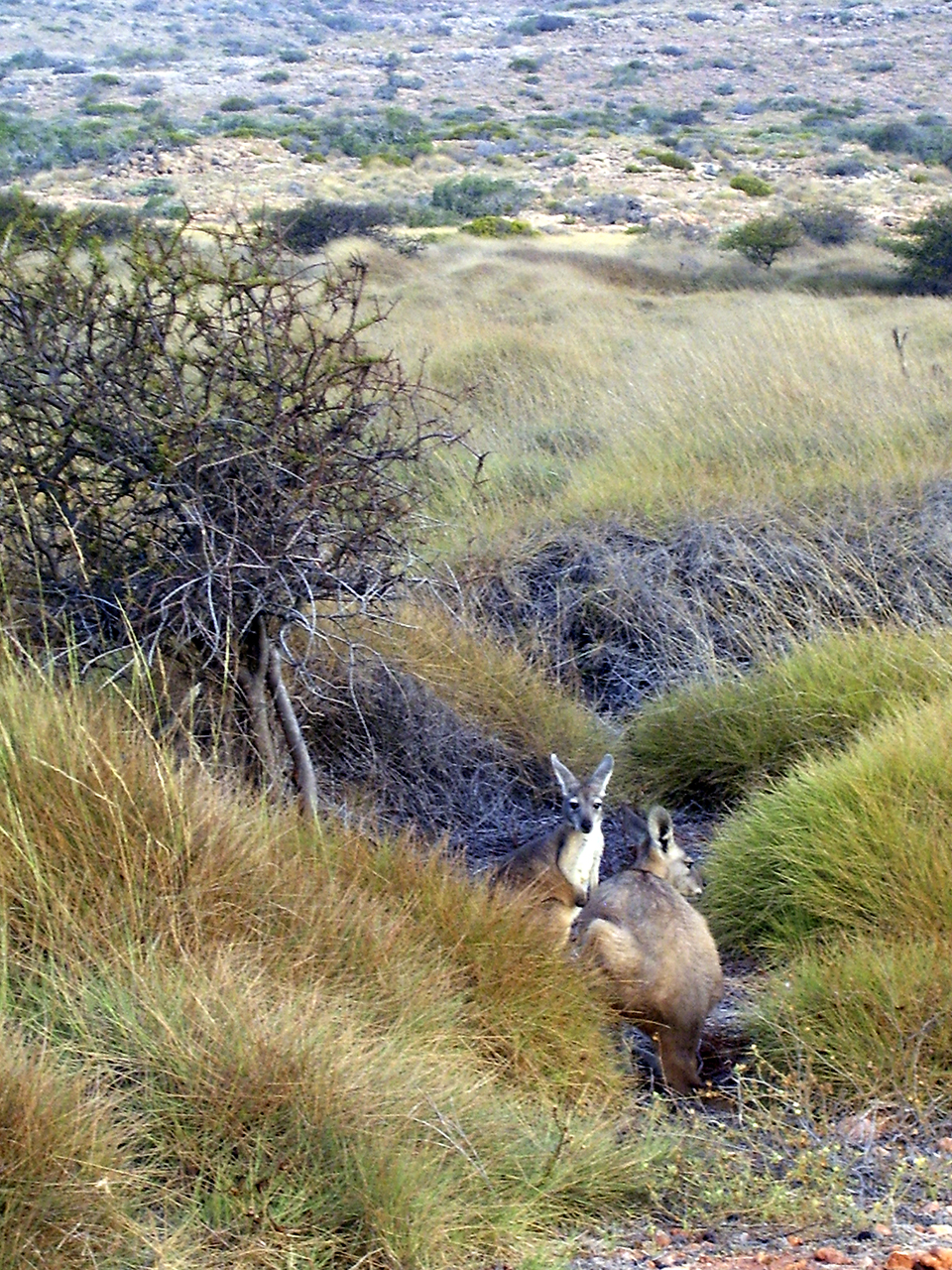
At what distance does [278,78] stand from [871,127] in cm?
2791

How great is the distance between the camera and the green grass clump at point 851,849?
15.7 ft

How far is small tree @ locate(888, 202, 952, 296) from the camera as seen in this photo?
21.3 metres

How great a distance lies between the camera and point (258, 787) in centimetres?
544

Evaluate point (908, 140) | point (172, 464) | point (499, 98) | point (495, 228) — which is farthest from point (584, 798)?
point (499, 98)

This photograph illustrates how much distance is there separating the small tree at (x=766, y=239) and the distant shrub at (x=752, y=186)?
1309 cm

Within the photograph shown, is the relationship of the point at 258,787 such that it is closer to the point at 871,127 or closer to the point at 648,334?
the point at 648,334

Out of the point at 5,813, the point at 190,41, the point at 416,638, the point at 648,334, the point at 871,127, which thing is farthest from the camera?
the point at 190,41

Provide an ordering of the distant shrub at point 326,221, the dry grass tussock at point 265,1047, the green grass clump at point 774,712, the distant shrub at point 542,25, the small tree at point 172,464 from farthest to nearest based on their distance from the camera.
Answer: the distant shrub at point 542,25
the distant shrub at point 326,221
the green grass clump at point 774,712
the small tree at point 172,464
the dry grass tussock at point 265,1047

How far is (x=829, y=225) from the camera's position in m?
27.6

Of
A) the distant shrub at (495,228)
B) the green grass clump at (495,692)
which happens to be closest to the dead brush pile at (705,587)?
the green grass clump at (495,692)

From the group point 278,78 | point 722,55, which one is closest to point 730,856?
point 278,78

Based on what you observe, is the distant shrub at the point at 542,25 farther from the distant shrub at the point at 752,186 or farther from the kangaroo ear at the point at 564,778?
the kangaroo ear at the point at 564,778

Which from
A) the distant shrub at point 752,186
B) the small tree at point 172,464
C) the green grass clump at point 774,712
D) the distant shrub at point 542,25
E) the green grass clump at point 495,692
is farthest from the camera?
the distant shrub at point 542,25

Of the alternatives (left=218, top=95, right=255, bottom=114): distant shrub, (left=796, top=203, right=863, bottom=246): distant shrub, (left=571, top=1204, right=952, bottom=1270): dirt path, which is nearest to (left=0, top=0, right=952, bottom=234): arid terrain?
(left=218, top=95, right=255, bottom=114): distant shrub
